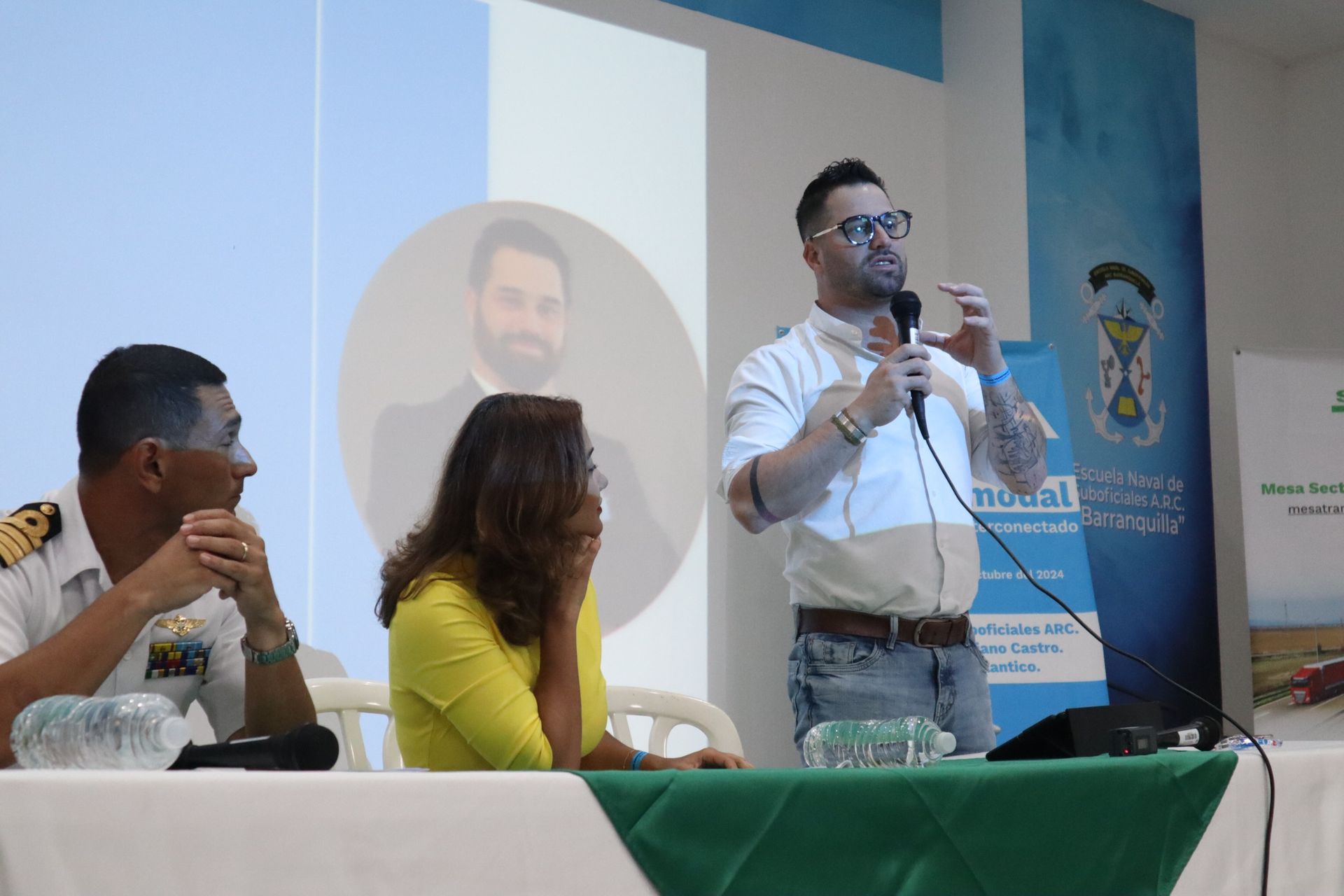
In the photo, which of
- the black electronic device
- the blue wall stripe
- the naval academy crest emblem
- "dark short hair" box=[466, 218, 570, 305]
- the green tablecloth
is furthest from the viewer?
the naval academy crest emblem

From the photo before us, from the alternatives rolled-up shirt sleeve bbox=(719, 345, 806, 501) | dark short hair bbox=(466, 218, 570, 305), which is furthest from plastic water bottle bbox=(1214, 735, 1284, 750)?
dark short hair bbox=(466, 218, 570, 305)

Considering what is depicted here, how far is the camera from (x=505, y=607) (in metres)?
1.49

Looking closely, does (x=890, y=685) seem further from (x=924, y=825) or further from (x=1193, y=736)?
(x=924, y=825)

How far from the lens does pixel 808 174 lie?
3922 mm

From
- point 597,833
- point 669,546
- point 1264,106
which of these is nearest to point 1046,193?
point 1264,106

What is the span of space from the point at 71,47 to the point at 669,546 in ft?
6.18

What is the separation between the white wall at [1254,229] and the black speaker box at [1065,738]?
372 centimetres

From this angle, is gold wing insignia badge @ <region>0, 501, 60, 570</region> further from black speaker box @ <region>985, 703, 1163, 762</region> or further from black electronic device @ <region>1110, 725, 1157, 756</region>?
black electronic device @ <region>1110, 725, 1157, 756</region>

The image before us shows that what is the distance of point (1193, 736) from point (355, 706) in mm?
1240

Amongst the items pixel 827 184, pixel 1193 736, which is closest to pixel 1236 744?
pixel 1193 736

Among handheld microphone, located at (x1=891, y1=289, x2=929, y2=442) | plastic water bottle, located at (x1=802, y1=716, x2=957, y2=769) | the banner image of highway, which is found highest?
handheld microphone, located at (x1=891, y1=289, x2=929, y2=442)

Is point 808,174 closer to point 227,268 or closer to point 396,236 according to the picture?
point 396,236

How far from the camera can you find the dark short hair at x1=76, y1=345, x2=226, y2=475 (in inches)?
58.9

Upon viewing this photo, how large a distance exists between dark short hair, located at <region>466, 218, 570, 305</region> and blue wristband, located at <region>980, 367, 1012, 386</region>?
4.74 feet
